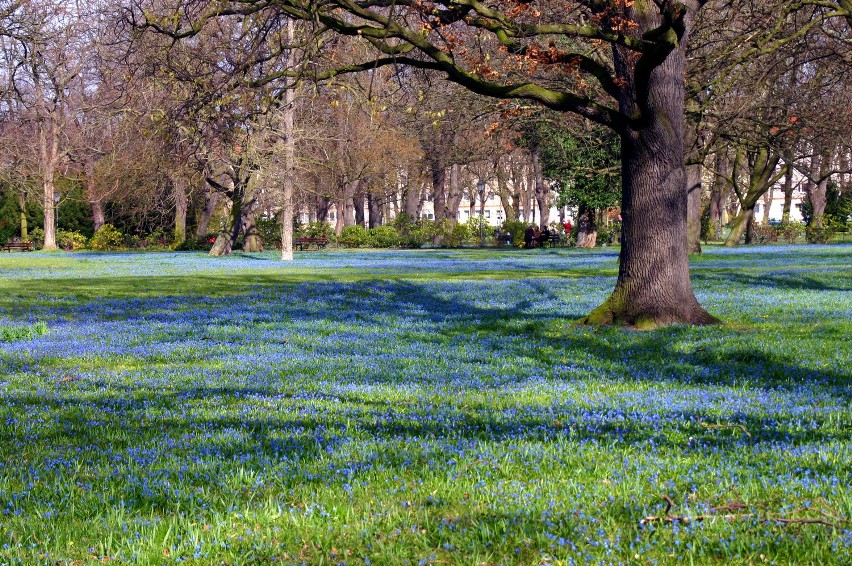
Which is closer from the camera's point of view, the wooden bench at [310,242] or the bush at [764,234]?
the wooden bench at [310,242]

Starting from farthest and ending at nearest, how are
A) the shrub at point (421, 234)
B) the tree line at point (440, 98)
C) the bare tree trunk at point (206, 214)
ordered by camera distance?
the bare tree trunk at point (206, 214)
the shrub at point (421, 234)
the tree line at point (440, 98)

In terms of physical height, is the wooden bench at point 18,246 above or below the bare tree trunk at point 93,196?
below

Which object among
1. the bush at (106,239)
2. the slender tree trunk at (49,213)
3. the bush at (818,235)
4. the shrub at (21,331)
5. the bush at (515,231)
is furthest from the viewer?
the bush at (106,239)

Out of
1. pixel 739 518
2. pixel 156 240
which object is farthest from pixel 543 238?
pixel 739 518

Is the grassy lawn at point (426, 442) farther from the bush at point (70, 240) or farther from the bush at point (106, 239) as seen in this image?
the bush at point (70, 240)

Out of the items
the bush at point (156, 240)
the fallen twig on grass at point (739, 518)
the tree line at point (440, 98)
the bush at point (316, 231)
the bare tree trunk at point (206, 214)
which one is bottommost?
the fallen twig on grass at point (739, 518)

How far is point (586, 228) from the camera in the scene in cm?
5741

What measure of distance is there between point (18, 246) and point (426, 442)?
206 ft

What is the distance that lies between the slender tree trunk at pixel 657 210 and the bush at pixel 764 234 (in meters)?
52.4

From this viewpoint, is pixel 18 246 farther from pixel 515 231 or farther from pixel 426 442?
pixel 426 442

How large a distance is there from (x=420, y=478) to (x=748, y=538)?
1845mm

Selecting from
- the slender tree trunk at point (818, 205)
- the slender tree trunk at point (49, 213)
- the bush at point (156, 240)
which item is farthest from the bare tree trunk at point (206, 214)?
the slender tree trunk at point (818, 205)

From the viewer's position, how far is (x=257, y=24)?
14.4m

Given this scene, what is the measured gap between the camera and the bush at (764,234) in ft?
208
